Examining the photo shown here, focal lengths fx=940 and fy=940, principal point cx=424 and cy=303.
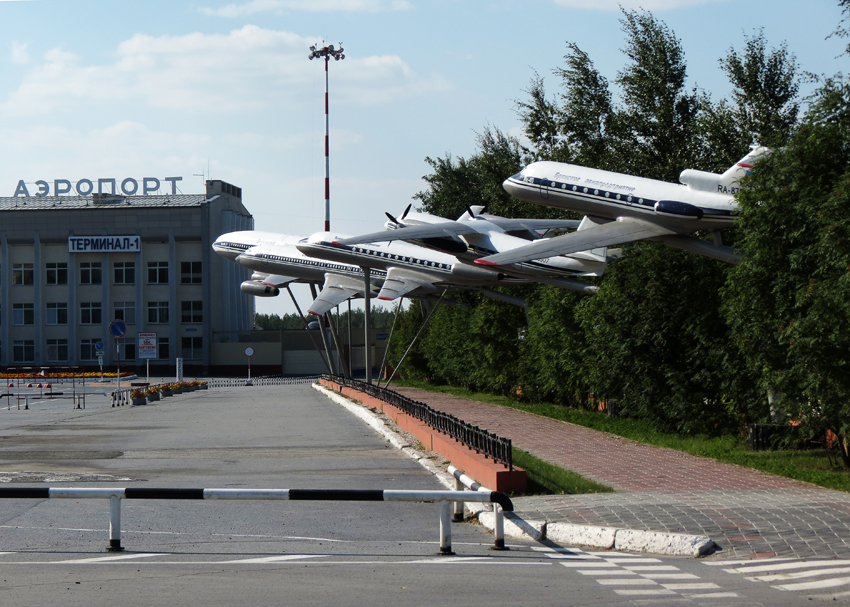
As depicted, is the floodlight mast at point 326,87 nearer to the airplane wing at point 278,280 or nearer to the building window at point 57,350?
the airplane wing at point 278,280

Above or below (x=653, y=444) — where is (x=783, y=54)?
above

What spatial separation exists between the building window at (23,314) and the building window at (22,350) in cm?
173

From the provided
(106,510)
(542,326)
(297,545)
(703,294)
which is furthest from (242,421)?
(297,545)

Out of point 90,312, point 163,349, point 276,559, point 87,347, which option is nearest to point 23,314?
point 90,312

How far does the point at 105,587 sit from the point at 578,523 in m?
4.43

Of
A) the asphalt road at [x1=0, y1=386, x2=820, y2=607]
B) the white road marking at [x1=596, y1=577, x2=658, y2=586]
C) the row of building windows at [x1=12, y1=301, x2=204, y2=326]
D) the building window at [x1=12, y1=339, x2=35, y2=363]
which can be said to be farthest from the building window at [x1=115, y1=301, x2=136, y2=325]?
the white road marking at [x1=596, y1=577, x2=658, y2=586]

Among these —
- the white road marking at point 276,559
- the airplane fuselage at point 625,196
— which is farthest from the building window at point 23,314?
the white road marking at point 276,559

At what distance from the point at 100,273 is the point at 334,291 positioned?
49.3m

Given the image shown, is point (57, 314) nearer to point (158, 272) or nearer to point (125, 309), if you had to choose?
point (125, 309)

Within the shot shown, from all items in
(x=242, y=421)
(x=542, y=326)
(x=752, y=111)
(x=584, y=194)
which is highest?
(x=752, y=111)

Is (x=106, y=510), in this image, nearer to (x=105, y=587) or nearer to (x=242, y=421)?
(x=105, y=587)

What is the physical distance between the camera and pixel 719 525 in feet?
29.3

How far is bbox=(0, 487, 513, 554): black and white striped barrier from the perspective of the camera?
830cm

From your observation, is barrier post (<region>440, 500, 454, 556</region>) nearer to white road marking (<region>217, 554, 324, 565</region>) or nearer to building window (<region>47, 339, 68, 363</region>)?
white road marking (<region>217, 554, 324, 565</region>)
